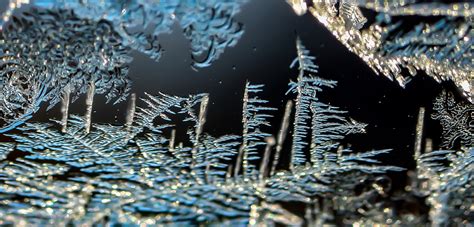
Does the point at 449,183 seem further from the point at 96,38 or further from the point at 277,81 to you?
the point at 96,38

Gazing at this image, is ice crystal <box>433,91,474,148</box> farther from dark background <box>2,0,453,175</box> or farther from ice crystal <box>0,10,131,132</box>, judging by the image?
ice crystal <box>0,10,131,132</box>

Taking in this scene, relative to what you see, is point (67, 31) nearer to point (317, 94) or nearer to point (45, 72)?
point (45, 72)

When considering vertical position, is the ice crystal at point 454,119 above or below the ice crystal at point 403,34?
below

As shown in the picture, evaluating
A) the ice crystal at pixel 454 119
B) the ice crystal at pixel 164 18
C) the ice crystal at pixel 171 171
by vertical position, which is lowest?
the ice crystal at pixel 171 171

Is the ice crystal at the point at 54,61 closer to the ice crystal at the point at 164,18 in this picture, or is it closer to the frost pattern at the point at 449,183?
the ice crystal at the point at 164,18

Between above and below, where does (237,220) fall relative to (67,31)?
below

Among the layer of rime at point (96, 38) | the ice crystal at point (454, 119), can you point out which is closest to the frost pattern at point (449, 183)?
the ice crystal at point (454, 119)

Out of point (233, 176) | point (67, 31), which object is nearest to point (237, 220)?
point (233, 176)
